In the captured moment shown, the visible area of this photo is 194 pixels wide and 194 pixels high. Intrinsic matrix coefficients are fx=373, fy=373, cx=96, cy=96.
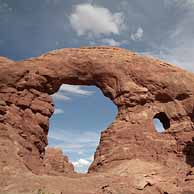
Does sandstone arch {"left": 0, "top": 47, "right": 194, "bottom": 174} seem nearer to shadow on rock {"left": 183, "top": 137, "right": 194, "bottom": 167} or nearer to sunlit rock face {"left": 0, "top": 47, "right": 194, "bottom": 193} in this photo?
sunlit rock face {"left": 0, "top": 47, "right": 194, "bottom": 193}

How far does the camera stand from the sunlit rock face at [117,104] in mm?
34250

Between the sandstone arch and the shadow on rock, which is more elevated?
the sandstone arch

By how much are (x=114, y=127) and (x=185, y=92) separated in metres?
8.31

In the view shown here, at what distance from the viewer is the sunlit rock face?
112 feet

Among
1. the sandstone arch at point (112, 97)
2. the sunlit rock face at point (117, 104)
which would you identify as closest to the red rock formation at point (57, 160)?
the sunlit rock face at point (117, 104)

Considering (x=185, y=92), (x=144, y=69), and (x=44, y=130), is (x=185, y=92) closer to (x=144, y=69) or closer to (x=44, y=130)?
(x=144, y=69)

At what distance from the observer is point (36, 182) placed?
25.6 meters

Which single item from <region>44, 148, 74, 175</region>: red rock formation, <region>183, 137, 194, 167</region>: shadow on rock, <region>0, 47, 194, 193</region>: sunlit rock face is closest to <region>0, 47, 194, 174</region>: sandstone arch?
<region>0, 47, 194, 193</region>: sunlit rock face

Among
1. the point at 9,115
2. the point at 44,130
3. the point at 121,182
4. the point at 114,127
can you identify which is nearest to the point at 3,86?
the point at 9,115

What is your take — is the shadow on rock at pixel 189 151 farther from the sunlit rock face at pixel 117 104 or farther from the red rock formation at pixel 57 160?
the red rock formation at pixel 57 160

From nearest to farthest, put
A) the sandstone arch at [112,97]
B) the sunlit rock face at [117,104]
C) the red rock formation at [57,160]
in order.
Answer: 1. the sunlit rock face at [117,104]
2. the sandstone arch at [112,97]
3. the red rock formation at [57,160]

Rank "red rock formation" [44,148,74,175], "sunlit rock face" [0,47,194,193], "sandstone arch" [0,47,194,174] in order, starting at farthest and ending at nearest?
"red rock formation" [44,148,74,175] → "sandstone arch" [0,47,194,174] → "sunlit rock face" [0,47,194,193]

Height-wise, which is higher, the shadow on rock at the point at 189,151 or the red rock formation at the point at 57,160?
the red rock formation at the point at 57,160

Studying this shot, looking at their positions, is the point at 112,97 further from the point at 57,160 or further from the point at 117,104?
the point at 57,160
